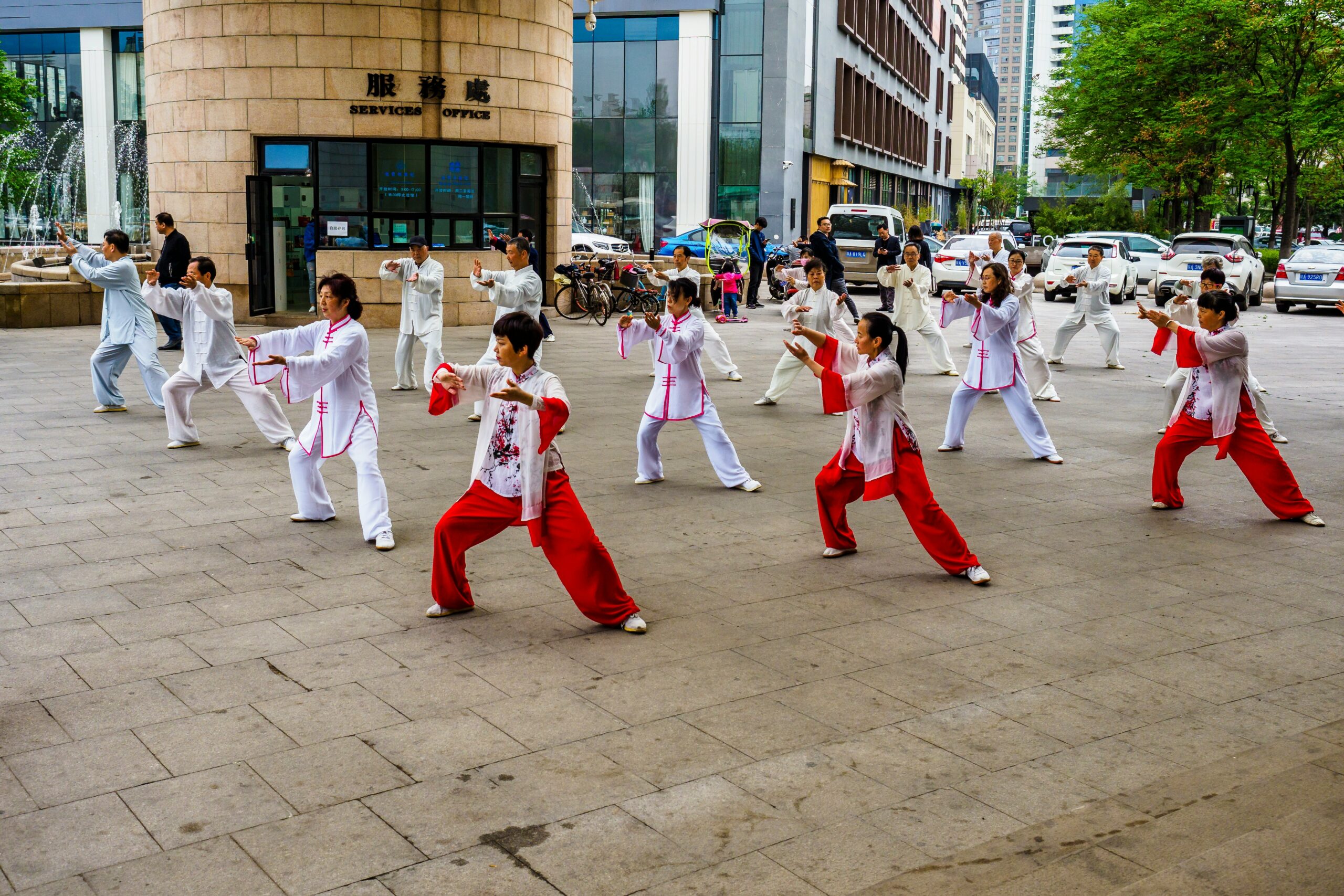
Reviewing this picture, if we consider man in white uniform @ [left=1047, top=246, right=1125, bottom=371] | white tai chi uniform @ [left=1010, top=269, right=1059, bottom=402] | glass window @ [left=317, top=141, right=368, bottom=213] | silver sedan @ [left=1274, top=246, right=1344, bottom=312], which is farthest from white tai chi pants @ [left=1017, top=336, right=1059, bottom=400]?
silver sedan @ [left=1274, top=246, right=1344, bottom=312]

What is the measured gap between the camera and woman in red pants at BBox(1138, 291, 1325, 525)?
7.88m

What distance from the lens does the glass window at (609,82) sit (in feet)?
124

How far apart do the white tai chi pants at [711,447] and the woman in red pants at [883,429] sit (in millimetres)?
2032

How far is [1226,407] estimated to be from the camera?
310 inches

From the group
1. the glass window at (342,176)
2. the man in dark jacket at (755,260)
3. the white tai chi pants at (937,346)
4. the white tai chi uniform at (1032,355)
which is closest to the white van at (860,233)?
the man in dark jacket at (755,260)

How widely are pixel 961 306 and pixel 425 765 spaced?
7.07 m

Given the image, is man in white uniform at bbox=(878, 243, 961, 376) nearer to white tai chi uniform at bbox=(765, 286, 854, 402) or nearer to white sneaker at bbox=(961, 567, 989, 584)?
white tai chi uniform at bbox=(765, 286, 854, 402)

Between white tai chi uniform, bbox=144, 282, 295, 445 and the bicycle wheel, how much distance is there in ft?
38.1

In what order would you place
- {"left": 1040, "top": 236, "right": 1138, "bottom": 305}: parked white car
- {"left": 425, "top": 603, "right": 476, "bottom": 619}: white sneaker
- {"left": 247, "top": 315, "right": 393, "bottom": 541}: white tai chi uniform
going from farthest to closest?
{"left": 1040, "top": 236, "right": 1138, "bottom": 305}: parked white car < {"left": 247, "top": 315, "right": 393, "bottom": 541}: white tai chi uniform < {"left": 425, "top": 603, "right": 476, "bottom": 619}: white sneaker

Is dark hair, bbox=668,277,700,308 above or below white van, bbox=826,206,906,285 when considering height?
below

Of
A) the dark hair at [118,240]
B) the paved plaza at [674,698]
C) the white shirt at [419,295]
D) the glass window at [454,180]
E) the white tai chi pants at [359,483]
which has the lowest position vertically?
the paved plaza at [674,698]

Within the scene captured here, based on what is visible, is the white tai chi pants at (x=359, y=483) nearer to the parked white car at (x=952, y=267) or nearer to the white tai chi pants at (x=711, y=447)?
the white tai chi pants at (x=711, y=447)

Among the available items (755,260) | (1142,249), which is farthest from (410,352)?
(1142,249)

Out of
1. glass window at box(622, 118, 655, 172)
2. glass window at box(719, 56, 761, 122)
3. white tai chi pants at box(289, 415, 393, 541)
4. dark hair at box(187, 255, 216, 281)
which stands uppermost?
glass window at box(719, 56, 761, 122)
